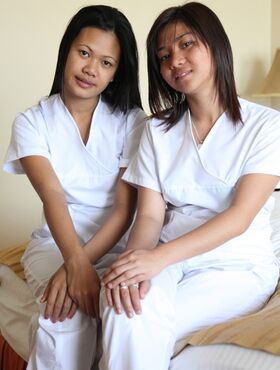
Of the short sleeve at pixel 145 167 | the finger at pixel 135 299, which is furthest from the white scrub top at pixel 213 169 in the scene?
the finger at pixel 135 299

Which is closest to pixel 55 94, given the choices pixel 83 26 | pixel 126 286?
pixel 83 26

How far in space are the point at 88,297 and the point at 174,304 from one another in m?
0.19

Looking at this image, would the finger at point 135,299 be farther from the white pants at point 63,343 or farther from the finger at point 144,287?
the white pants at point 63,343

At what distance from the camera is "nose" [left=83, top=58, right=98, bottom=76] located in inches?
50.0

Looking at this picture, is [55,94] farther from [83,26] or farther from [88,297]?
[88,297]

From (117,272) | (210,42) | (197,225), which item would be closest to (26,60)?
(210,42)

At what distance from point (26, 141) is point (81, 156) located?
154 millimetres

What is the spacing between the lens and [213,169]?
3.62 feet

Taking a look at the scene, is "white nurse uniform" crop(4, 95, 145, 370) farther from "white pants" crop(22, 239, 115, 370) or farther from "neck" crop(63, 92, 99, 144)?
"white pants" crop(22, 239, 115, 370)

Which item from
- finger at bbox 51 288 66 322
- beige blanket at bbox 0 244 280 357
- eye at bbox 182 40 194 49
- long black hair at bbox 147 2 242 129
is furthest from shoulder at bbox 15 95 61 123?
beige blanket at bbox 0 244 280 357

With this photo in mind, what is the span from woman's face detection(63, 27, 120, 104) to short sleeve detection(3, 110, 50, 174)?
0.14 m

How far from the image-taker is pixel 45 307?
1.03 meters

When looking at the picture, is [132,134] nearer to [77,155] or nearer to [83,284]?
[77,155]

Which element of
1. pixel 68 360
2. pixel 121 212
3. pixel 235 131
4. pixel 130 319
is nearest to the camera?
pixel 130 319
